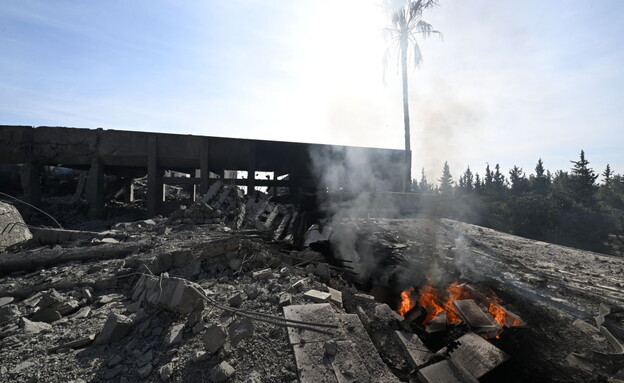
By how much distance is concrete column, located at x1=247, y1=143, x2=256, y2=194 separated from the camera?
12.4 metres

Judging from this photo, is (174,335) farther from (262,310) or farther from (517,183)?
(517,183)

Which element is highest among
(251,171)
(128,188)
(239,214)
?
(251,171)

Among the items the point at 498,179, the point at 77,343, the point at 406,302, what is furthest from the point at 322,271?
the point at 498,179

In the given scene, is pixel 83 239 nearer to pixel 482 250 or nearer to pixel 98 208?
pixel 98 208

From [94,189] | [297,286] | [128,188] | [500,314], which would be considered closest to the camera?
[297,286]

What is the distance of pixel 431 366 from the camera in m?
3.27

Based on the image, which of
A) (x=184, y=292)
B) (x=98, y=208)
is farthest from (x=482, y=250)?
(x=98, y=208)

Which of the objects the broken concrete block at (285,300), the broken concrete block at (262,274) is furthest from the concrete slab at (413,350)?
the broken concrete block at (262,274)

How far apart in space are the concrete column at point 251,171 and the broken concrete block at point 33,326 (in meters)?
9.07

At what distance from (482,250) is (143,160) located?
492 inches

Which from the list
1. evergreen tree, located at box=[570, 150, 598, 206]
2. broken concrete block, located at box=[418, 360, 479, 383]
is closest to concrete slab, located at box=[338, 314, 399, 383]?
broken concrete block, located at box=[418, 360, 479, 383]

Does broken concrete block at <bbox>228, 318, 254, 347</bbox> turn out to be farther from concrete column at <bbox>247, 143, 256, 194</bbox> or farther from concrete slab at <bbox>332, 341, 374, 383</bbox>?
concrete column at <bbox>247, 143, 256, 194</bbox>

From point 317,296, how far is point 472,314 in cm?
256

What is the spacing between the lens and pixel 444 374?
319cm
